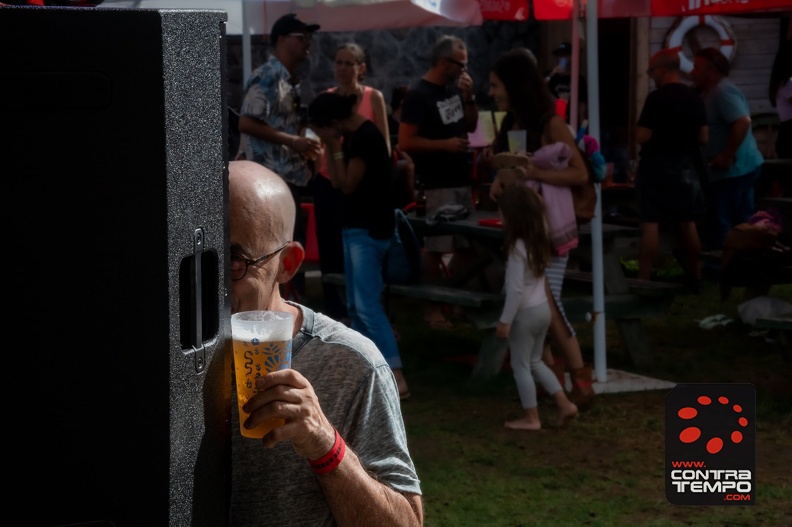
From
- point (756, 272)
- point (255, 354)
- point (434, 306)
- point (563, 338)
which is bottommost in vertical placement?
point (434, 306)

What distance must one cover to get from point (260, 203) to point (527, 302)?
12.5 ft

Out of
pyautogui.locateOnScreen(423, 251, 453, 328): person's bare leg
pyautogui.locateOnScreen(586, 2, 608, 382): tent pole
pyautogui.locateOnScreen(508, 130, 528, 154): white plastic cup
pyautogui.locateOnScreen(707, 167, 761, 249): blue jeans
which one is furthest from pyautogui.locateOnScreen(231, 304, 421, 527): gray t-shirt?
pyautogui.locateOnScreen(707, 167, 761, 249): blue jeans

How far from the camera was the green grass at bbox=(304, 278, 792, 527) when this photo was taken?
453 centimetres

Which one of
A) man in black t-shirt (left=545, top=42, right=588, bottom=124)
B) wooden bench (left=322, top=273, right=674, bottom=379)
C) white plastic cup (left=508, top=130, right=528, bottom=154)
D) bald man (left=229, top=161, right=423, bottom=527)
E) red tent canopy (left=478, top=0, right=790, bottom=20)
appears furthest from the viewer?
man in black t-shirt (left=545, top=42, right=588, bottom=124)

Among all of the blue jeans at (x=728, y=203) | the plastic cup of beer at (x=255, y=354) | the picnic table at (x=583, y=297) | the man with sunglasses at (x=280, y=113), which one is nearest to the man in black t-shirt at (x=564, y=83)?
the blue jeans at (x=728, y=203)

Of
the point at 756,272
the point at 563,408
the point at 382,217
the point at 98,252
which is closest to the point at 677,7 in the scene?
the point at 756,272

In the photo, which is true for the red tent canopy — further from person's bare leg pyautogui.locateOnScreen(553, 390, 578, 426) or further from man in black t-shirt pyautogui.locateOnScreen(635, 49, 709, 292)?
person's bare leg pyautogui.locateOnScreen(553, 390, 578, 426)

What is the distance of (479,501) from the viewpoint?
15.3ft

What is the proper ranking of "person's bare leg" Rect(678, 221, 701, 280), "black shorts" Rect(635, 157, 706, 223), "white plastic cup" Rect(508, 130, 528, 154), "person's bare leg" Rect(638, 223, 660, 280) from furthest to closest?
"person's bare leg" Rect(678, 221, 701, 280) < "person's bare leg" Rect(638, 223, 660, 280) < "black shorts" Rect(635, 157, 706, 223) < "white plastic cup" Rect(508, 130, 528, 154)

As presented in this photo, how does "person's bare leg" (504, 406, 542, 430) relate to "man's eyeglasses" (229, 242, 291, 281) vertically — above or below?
below

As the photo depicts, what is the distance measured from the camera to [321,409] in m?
1.81

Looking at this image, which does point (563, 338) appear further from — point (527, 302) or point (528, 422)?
Answer: point (528, 422)

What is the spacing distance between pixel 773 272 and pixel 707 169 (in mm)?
2095

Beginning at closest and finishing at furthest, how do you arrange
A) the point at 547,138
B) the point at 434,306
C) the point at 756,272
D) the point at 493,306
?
the point at 547,138 < the point at 493,306 < the point at 756,272 < the point at 434,306
